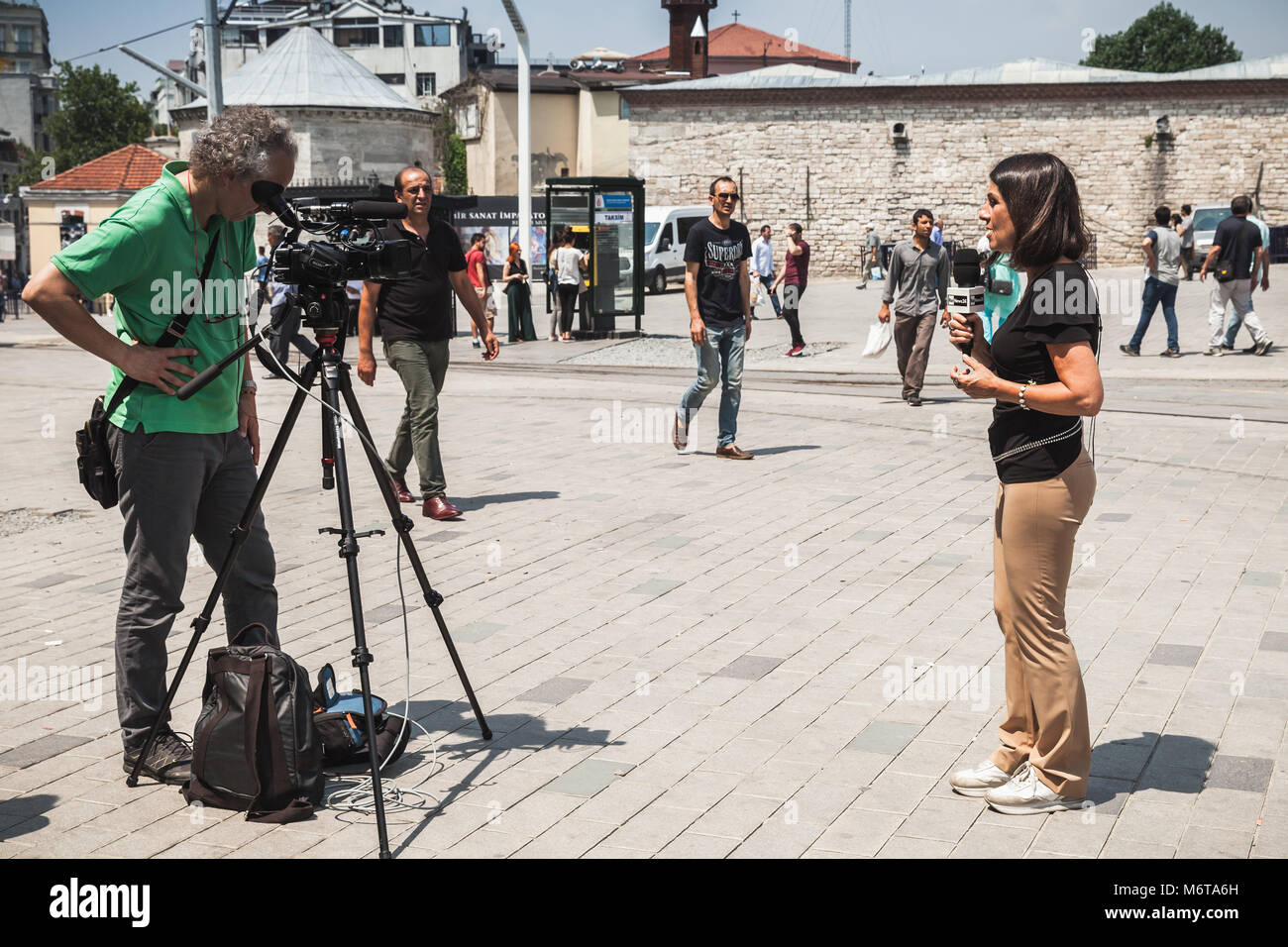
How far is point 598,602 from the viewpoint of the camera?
630 centimetres

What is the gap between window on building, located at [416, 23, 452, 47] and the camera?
94.8 metres

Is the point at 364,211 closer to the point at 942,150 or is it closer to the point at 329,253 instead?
the point at 329,253

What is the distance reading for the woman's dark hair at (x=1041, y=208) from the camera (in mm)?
3754

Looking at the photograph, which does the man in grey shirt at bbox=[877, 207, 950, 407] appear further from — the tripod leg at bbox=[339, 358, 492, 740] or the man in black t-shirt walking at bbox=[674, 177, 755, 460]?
the tripod leg at bbox=[339, 358, 492, 740]

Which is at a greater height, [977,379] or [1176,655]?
[977,379]

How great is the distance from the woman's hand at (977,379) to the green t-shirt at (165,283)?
2.23 metres

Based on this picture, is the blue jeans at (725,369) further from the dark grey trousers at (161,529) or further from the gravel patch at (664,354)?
the gravel patch at (664,354)

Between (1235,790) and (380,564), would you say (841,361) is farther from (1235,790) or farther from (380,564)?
(1235,790)

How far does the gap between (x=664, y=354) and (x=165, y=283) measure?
1645cm

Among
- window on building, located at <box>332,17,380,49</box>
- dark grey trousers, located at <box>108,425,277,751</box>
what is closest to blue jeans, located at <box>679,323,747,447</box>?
dark grey trousers, located at <box>108,425,277,751</box>

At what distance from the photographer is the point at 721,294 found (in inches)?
393

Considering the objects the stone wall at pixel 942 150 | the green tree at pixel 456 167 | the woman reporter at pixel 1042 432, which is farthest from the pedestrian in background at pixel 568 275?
the green tree at pixel 456 167

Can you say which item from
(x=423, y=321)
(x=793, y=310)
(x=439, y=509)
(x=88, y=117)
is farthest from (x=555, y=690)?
(x=88, y=117)

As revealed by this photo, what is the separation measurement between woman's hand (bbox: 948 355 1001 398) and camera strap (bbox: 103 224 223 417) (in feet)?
7.40
